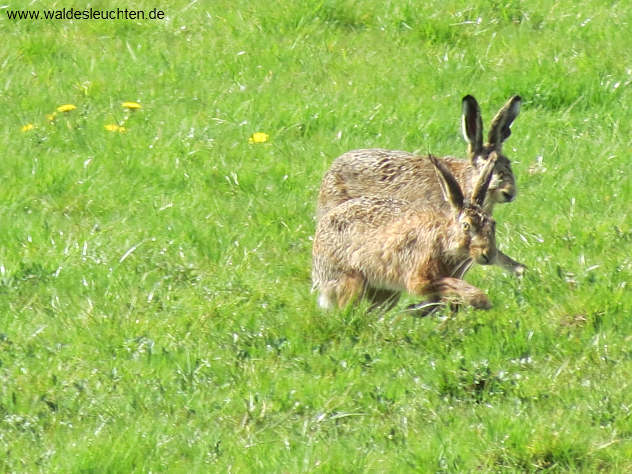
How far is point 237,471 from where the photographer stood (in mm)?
5680

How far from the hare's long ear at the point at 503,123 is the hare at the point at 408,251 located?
1.47 meters

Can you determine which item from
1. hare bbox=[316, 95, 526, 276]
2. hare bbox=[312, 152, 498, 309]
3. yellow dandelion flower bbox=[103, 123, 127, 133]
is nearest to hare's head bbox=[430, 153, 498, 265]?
hare bbox=[312, 152, 498, 309]

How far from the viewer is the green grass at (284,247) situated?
19.7ft

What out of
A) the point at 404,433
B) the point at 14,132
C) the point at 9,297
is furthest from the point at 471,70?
the point at 404,433

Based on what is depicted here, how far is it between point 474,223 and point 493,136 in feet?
6.55

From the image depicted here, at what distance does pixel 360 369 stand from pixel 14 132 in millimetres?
4275

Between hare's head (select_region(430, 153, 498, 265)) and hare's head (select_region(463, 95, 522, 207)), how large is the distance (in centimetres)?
124

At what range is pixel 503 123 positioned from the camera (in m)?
8.99

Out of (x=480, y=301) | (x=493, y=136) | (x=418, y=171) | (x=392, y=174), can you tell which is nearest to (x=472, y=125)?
(x=493, y=136)

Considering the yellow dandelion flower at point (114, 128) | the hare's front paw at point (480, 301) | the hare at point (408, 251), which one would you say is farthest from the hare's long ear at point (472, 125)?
the yellow dandelion flower at point (114, 128)

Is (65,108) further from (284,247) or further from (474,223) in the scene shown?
(474,223)

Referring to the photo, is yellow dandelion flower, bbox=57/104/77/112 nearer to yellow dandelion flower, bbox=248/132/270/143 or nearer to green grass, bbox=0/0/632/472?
green grass, bbox=0/0/632/472

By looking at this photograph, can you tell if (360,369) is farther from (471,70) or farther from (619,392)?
(471,70)

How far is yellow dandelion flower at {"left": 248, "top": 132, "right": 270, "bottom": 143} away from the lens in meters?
9.85
